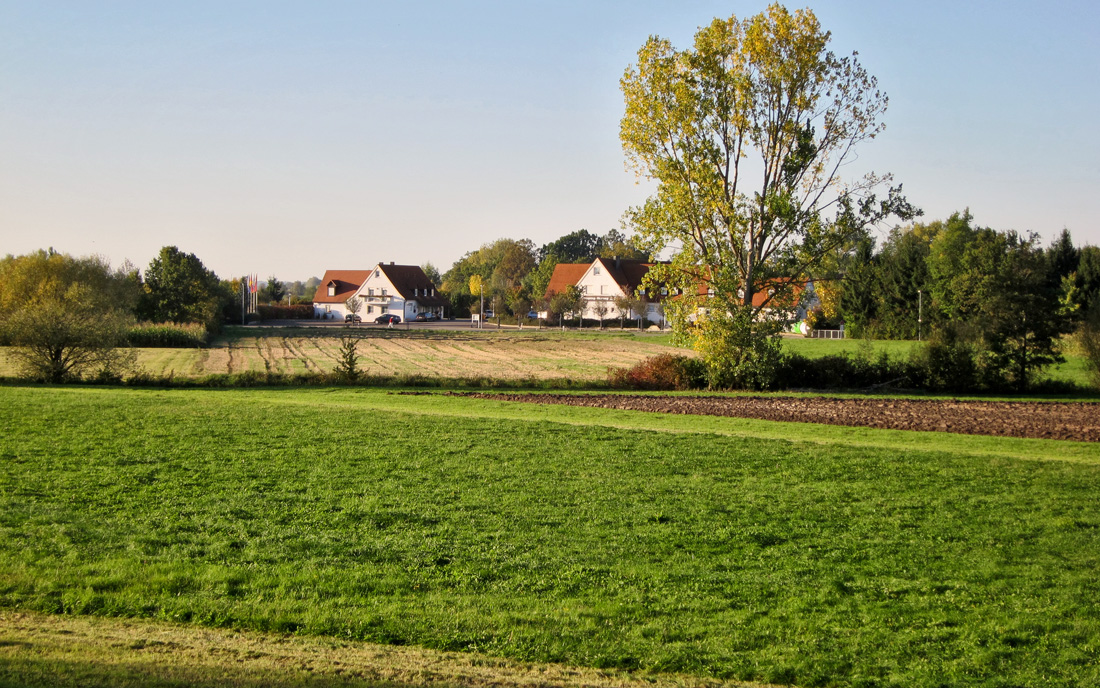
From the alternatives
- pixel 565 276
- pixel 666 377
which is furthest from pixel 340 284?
pixel 666 377

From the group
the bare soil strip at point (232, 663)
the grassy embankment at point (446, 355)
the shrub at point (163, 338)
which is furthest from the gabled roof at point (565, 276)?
the bare soil strip at point (232, 663)

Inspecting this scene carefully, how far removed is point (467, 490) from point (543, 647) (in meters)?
6.21

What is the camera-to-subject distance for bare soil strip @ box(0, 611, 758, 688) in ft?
21.5

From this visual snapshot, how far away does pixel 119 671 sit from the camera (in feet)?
21.7

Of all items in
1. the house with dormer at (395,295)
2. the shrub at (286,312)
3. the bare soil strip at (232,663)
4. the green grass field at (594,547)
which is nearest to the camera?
the bare soil strip at (232,663)

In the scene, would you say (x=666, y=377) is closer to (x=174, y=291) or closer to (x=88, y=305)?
(x=88, y=305)

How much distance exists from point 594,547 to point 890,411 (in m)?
19.2

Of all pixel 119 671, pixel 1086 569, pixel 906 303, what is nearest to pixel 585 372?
pixel 1086 569

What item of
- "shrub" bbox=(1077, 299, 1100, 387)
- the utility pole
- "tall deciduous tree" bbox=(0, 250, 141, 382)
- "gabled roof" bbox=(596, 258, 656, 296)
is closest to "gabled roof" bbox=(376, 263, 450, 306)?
"gabled roof" bbox=(596, 258, 656, 296)

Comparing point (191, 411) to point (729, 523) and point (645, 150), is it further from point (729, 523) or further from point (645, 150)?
point (645, 150)

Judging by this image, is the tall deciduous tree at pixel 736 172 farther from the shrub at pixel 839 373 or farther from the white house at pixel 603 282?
the white house at pixel 603 282

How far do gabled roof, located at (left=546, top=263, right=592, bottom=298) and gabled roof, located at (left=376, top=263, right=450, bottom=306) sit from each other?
18.4 m

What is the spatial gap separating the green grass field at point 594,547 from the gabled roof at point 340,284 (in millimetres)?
112580

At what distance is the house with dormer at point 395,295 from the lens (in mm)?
120812
